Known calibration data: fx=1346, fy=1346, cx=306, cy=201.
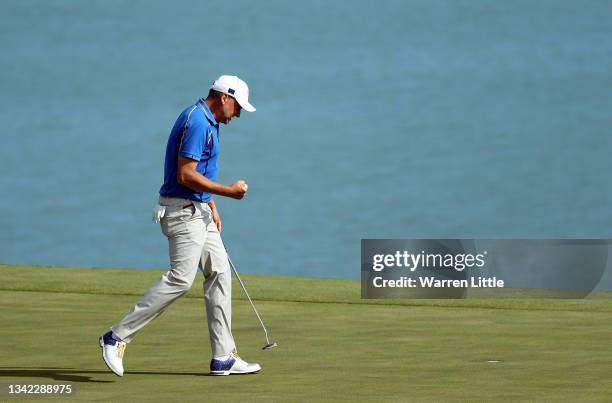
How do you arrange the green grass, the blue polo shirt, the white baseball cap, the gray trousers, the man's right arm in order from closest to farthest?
the green grass → the man's right arm → the blue polo shirt → the gray trousers → the white baseball cap

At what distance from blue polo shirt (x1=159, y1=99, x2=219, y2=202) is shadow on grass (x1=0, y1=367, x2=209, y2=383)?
1170 mm

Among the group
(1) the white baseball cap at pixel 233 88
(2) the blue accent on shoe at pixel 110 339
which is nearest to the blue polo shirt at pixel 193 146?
(1) the white baseball cap at pixel 233 88

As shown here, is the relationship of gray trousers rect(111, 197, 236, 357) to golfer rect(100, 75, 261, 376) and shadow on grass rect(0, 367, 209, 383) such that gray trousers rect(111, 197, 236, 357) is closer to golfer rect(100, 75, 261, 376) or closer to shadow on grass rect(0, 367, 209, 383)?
golfer rect(100, 75, 261, 376)

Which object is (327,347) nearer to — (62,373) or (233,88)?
(62,373)

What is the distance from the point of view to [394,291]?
14820 mm

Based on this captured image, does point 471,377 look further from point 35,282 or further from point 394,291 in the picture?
point 35,282

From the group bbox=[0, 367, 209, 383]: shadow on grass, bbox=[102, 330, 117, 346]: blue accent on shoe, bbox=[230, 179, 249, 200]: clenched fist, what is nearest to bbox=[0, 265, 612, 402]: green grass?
bbox=[0, 367, 209, 383]: shadow on grass

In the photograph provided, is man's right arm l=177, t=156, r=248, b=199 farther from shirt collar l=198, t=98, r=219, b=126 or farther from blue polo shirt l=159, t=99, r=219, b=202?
shirt collar l=198, t=98, r=219, b=126

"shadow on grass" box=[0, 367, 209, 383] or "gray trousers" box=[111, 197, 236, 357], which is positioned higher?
"gray trousers" box=[111, 197, 236, 357]

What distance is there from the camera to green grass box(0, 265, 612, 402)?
7.89 meters

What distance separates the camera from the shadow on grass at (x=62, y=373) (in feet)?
27.3

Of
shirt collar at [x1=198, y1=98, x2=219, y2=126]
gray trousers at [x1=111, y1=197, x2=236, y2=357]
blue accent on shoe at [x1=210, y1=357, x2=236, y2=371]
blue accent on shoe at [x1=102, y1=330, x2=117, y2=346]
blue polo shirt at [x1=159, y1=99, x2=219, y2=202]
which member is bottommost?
blue accent on shoe at [x1=210, y1=357, x2=236, y2=371]

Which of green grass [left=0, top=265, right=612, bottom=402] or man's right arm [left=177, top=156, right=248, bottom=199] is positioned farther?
man's right arm [left=177, top=156, right=248, bottom=199]

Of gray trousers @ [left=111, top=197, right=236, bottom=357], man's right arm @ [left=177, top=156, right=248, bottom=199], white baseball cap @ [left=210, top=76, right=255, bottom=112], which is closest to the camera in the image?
man's right arm @ [left=177, top=156, right=248, bottom=199]
